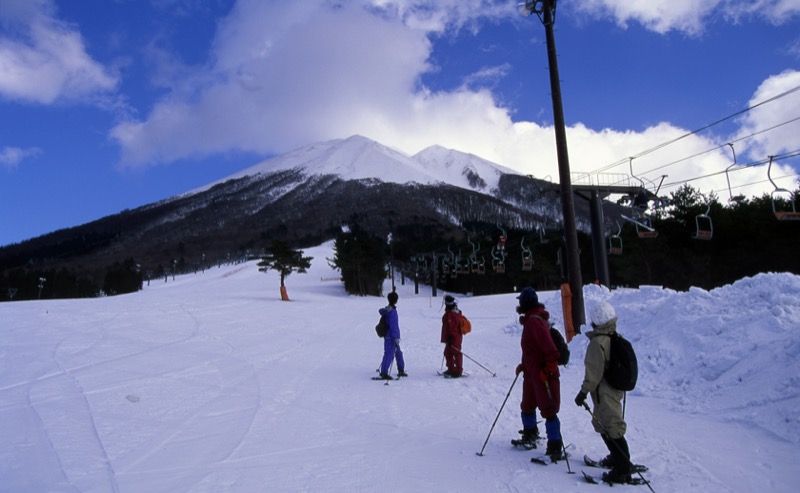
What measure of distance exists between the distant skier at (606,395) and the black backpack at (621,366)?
0.05 m

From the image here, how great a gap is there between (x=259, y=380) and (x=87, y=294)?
374ft

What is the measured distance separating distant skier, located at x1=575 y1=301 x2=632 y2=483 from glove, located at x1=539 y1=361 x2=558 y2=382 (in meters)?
0.78

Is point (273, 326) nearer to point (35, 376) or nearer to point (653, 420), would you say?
point (35, 376)

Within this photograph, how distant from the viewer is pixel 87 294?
344ft

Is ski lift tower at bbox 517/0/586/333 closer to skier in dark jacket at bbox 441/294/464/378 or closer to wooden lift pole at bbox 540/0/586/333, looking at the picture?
wooden lift pole at bbox 540/0/586/333

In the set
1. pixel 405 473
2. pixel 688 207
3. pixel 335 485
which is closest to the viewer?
pixel 335 485

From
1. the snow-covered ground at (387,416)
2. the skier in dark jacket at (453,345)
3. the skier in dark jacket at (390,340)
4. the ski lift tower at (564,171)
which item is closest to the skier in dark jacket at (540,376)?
the snow-covered ground at (387,416)

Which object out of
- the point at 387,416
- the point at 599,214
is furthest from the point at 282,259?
the point at 387,416

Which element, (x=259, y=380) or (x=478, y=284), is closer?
(x=259, y=380)

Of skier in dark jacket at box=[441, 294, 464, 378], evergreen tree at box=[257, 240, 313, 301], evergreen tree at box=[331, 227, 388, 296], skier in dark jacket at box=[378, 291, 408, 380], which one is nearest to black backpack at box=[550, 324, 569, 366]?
skier in dark jacket at box=[441, 294, 464, 378]

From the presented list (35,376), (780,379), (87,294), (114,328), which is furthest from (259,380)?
(87,294)

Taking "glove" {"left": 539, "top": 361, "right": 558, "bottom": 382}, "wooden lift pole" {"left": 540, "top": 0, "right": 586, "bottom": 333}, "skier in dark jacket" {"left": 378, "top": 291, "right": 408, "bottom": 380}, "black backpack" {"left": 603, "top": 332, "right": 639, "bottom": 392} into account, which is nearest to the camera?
"black backpack" {"left": 603, "top": 332, "right": 639, "bottom": 392}

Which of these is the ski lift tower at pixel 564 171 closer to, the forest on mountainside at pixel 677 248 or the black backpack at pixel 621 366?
the forest on mountainside at pixel 677 248

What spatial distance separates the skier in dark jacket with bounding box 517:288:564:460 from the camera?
5.42 m
